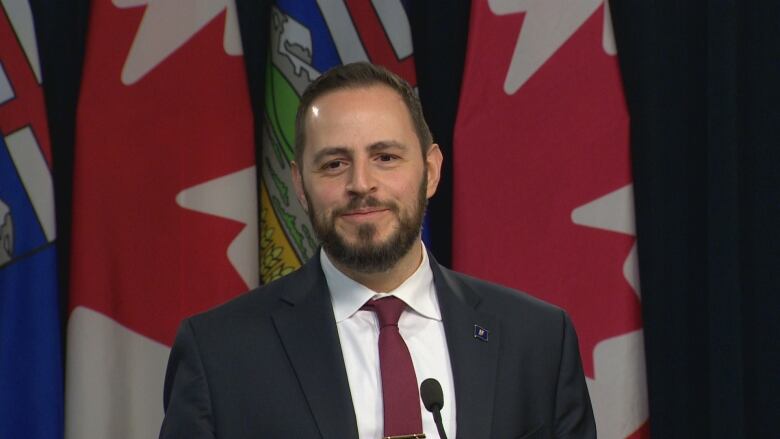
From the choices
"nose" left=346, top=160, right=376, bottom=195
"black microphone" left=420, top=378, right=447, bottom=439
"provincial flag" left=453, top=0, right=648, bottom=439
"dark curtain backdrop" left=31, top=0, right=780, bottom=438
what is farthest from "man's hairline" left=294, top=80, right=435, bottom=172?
"dark curtain backdrop" left=31, top=0, right=780, bottom=438

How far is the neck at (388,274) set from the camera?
1.68 m

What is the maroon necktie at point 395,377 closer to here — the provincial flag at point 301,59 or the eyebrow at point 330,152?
the eyebrow at point 330,152

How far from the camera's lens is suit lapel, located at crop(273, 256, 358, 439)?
156 centimetres

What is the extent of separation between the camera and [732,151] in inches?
102

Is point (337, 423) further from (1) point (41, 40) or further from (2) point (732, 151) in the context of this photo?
(1) point (41, 40)

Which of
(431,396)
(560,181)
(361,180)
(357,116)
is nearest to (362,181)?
(361,180)

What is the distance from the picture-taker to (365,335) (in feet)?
5.48

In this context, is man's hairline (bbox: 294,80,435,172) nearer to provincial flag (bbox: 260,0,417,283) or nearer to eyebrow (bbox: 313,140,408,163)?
eyebrow (bbox: 313,140,408,163)

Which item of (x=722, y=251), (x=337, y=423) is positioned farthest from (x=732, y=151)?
(x=337, y=423)

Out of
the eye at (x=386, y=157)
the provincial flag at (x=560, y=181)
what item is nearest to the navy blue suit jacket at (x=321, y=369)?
the eye at (x=386, y=157)

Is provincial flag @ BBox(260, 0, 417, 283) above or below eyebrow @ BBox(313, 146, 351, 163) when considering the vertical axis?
above

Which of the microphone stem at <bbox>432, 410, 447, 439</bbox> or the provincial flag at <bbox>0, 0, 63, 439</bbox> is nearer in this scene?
the microphone stem at <bbox>432, 410, 447, 439</bbox>

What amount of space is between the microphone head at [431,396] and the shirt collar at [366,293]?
0.23 metres

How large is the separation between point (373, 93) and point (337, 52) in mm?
1090
